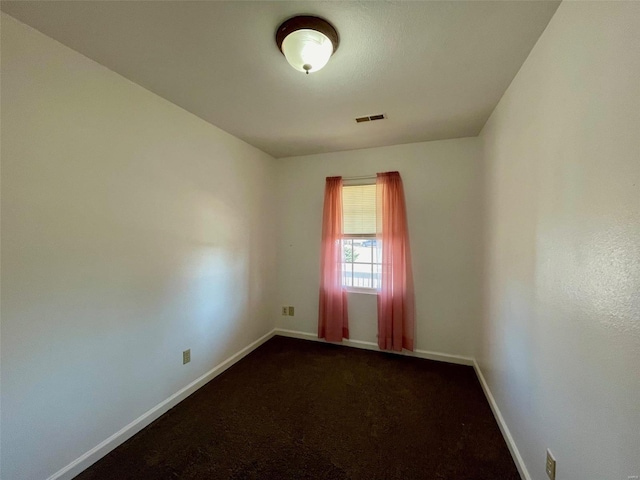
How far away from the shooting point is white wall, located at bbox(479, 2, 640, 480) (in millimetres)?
798

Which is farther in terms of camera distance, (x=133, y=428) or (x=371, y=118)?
(x=371, y=118)

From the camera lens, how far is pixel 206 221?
250cm

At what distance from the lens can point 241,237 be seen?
302 centimetres

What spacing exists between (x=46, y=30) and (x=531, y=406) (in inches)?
129

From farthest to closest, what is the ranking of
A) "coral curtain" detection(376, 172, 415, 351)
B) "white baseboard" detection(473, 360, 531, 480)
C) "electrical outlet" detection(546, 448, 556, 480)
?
1. "coral curtain" detection(376, 172, 415, 351)
2. "white baseboard" detection(473, 360, 531, 480)
3. "electrical outlet" detection(546, 448, 556, 480)

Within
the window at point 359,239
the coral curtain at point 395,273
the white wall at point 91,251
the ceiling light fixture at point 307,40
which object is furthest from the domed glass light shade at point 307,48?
the window at point 359,239

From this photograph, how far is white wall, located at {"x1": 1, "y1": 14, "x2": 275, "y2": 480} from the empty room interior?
0.01 m

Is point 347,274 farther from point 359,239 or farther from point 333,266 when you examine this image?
point 359,239

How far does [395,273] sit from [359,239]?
0.61 meters

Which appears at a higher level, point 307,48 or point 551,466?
point 307,48

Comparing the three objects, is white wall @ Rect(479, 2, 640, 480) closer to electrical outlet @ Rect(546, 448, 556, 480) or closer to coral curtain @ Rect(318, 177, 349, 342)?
electrical outlet @ Rect(546, 448, 556, 480)

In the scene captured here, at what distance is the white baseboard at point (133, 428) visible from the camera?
1.51 m

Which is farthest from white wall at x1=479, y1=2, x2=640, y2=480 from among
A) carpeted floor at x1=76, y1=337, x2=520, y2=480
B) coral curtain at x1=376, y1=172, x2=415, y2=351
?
coral curtain at x1=376, y1=172, x2=415, y2=351

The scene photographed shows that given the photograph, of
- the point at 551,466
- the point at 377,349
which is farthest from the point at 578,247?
the point at 377,349
